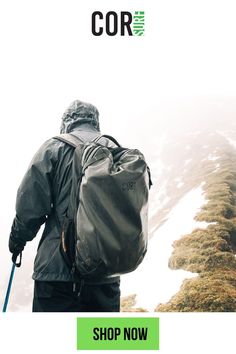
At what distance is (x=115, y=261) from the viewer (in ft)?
9.12

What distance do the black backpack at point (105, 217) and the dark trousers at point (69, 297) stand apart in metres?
0.21

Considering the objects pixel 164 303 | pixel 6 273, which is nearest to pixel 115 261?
pixel 164 303

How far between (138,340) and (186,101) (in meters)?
132

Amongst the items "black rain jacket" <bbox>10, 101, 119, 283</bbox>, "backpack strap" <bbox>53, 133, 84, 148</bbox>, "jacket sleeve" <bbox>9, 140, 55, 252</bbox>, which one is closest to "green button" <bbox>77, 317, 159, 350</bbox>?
"black rain jacket" <bbox>10, 101, 119, 283</bbox>

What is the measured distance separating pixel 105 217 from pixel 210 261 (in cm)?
727

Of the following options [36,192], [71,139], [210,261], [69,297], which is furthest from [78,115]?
[210,261]

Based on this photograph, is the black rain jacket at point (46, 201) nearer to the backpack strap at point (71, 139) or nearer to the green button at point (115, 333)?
the backpack strap at point (71, 139)

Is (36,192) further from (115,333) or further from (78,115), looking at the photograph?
(115,333)

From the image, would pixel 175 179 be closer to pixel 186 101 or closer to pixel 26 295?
pixel 26 295

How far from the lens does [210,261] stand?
936cm

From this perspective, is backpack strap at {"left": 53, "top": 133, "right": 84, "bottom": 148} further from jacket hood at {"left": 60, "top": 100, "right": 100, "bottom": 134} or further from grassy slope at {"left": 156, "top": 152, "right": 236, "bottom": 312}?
grassy slope at {"left": 156, "top": 152, "right": 236, "bottom": 312}

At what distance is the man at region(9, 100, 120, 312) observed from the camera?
3.03 m

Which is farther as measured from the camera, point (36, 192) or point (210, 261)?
point (210, 261)

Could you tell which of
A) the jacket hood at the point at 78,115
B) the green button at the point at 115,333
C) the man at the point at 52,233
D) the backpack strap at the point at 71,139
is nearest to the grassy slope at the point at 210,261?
the green button at the point at 115,333
